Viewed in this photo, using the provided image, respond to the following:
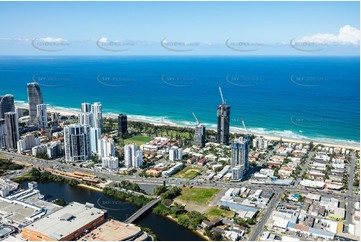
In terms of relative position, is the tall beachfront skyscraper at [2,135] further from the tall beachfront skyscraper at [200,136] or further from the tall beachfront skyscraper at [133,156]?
the tall beachfront skyscraper at [200,136]

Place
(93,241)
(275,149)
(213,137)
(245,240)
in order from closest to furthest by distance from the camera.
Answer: (93,241), (245,240), (275,149), (213,137)

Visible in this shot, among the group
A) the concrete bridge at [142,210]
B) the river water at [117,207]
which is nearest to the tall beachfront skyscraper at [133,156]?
the river water at [117,207]

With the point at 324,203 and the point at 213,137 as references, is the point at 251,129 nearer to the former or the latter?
the point at 213,137

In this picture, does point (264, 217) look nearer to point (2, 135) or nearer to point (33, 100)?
point (2, 135)

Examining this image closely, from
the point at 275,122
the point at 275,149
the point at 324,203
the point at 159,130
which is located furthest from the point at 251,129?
the point at 324,203

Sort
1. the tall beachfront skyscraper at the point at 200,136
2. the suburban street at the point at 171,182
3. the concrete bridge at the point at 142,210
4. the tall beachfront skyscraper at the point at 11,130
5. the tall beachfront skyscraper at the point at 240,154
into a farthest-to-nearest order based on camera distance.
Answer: the tall beachfront skyscraper at the point at 200,136, the tall beachfront skyscraper at the point at 11,130, the tall beachfront skyscraper at the point at 240,154, the suburban street at the point at 171,182, the concrete bridge at the point at 142,210

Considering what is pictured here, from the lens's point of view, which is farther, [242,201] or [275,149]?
[275,149]
